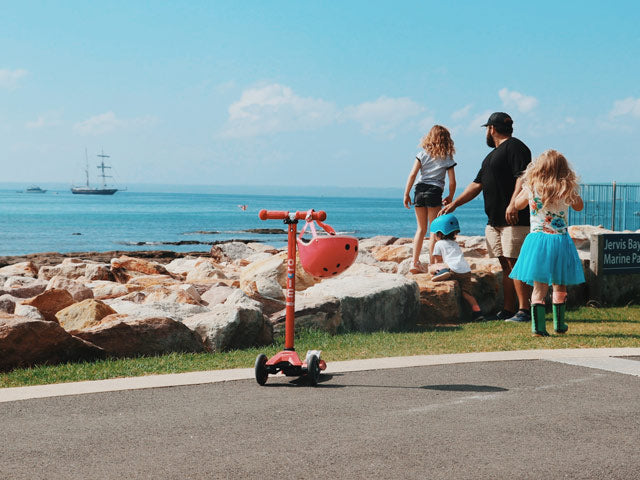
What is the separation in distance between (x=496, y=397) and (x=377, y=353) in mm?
2160

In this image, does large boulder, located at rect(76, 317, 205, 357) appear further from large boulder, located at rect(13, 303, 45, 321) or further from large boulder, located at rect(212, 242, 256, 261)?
large boulder, located at rect(212, 242, 256, 261)

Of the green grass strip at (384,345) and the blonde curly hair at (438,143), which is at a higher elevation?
the blonde curly hair at (438,143)

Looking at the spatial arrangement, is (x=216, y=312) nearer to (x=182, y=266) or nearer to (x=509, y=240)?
(x=509, y=240)

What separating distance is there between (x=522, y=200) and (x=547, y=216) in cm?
42

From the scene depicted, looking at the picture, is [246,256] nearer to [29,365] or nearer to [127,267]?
[127,267]

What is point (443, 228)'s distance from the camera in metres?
10.4

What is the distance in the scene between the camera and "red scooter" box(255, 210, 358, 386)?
6.13 metres

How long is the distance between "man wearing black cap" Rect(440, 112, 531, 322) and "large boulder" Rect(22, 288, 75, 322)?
500 centimetres

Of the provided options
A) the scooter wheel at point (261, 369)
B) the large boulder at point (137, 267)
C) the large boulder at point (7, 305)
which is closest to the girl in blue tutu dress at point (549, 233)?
the scooter wheel at point (261, 369)

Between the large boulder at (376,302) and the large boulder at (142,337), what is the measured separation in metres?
2.01

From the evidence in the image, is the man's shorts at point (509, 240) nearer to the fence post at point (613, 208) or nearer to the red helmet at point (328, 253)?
the red helmet at point (328, 253)

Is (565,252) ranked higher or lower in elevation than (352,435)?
higher

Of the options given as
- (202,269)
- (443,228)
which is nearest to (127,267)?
(202,269)

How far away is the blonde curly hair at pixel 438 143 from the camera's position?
10.8 m
